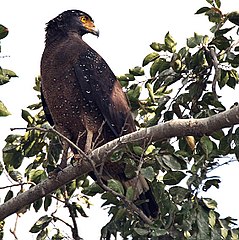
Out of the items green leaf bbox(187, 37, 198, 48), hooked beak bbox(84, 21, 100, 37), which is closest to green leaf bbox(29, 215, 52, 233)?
green leaf bbox(187, 37, 198, 48)

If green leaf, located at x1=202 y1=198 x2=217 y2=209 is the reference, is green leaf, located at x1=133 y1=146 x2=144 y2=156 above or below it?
above

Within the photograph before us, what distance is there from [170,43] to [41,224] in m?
1.57

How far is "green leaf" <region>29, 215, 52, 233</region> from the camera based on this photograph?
5.18 meters

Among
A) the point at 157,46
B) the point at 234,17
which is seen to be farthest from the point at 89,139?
the point at 234,17

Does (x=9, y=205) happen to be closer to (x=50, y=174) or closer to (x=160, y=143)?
(x=50, y=174)

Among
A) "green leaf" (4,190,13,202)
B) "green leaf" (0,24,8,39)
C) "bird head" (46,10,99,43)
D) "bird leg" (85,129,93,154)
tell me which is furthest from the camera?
"bird head" (46,10,99,43)

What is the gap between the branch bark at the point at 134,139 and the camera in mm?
4203

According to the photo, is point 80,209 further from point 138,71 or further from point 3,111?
point 3,111

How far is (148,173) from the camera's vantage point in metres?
4.19

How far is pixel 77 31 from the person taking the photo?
6.62m

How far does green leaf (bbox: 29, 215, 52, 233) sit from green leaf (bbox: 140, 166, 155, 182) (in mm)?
1220

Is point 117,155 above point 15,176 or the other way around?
the other way around

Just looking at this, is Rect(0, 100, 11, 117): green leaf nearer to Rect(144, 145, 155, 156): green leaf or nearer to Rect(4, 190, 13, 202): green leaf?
Rect(144, 145, 155, 156): green leaf

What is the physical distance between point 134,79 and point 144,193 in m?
0.89
